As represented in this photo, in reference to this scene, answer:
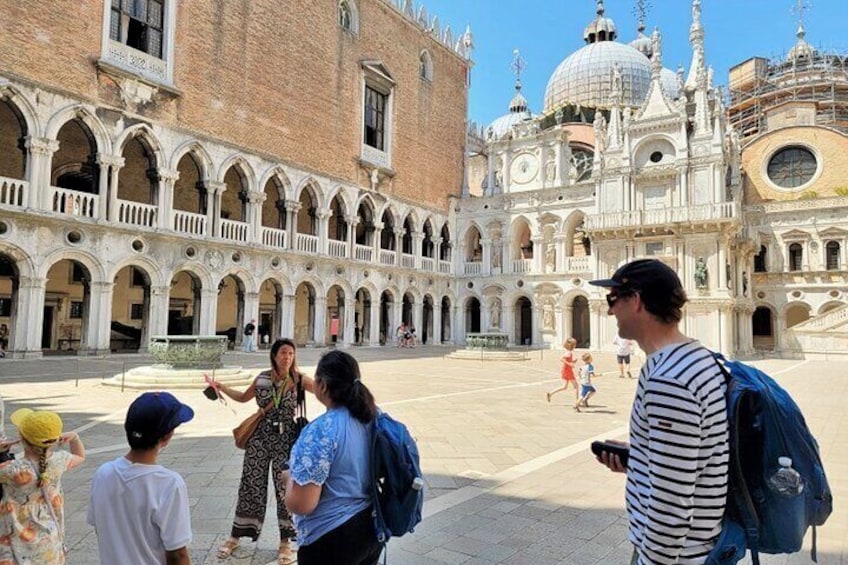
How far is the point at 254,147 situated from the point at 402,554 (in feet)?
75.4

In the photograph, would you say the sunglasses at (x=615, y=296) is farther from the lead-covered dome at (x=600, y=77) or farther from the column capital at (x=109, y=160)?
the lead-covered dome at (x=600, y=77)

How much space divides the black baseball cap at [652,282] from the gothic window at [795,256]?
126 ft

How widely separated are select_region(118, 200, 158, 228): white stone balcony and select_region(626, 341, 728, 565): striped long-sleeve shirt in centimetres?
2156

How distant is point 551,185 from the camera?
112ft

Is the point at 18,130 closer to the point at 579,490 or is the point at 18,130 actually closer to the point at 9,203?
the point at 9,203

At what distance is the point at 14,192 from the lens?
693 inches

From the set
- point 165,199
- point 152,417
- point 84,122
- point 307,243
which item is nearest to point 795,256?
point 307,243

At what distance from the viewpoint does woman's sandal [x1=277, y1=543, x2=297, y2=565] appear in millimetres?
3894

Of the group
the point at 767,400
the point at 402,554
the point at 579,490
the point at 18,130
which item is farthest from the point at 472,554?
the point at 18,130

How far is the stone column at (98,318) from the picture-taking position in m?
19.0

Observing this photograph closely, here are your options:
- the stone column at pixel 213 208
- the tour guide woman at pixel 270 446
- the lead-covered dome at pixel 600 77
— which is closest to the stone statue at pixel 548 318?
the stone column at pixel 213 208

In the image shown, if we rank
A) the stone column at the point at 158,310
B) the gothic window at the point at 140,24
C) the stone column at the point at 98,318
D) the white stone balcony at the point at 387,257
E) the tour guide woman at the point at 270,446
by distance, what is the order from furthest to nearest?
the white stone balcony at the point at 387,257 → the stone column at the point at 158,310 → the gothic window at the point at 140,24 → the stone column at the point at 98,318 → the tour guide woman at the point at 270,446

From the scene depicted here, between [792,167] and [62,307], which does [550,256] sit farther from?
[62,307]

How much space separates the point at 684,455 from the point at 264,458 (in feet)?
10.2
